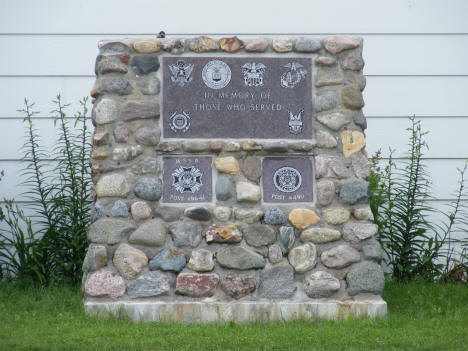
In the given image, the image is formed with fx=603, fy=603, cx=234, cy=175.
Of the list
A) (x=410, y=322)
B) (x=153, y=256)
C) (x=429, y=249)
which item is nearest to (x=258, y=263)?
(x=153, y=256)

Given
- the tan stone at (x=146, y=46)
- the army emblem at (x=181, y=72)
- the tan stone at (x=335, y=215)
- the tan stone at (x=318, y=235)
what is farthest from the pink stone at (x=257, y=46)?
the tan stone at (x=318, y=235)

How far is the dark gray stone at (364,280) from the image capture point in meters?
4.72

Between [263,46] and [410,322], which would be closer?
[410,322]

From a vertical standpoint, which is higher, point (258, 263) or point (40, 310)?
point (258, 263)

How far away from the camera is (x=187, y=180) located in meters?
4.84

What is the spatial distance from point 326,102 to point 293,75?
348 mm

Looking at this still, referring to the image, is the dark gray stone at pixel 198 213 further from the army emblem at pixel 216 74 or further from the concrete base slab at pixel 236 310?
the army emblem at pixel 216 74

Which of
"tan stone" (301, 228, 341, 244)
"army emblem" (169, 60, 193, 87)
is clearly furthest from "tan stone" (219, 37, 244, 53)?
"tan stone" (301, 228, 341, 244)

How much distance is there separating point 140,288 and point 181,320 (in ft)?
1.32

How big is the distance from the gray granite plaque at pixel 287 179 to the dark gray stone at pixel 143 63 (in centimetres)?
118

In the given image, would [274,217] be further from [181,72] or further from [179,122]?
[181,72]

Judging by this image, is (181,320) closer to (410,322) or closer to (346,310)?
(346,310)

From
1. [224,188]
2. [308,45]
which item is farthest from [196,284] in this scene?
[308,45]

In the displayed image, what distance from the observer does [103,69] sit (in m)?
4.82
